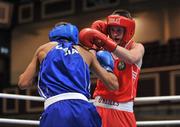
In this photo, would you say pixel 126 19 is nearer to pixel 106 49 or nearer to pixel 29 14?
pixel 106 49

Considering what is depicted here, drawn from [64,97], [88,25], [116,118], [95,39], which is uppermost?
[88,25]

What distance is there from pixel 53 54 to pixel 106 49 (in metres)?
0.40

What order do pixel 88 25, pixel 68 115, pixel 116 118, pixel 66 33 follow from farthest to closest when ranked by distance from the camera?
pixel 88 25 → pixel 116 118 → pixel 66 33 → pixel 68 115

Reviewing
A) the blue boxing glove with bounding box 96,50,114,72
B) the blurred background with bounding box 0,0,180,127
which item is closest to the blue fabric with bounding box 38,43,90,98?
the blue boxing glove with bounding box 96,50,114,72

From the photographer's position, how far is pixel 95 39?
8.10 feet

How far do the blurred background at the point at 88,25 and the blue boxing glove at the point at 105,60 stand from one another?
4847 millimetres

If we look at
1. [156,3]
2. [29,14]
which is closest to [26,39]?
[29,14]

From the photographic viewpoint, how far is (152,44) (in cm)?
789

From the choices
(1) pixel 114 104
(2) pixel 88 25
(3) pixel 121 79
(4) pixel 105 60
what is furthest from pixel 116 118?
(2) pixel 88 25

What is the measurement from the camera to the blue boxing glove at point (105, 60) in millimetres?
2400

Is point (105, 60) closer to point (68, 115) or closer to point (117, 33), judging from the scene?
point (117, 33)

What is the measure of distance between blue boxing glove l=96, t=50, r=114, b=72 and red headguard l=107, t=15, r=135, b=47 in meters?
0.25

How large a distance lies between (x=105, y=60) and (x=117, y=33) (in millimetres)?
327

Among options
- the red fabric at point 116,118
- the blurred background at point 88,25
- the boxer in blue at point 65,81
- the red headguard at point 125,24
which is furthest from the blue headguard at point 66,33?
the blurred background at point 88,25
